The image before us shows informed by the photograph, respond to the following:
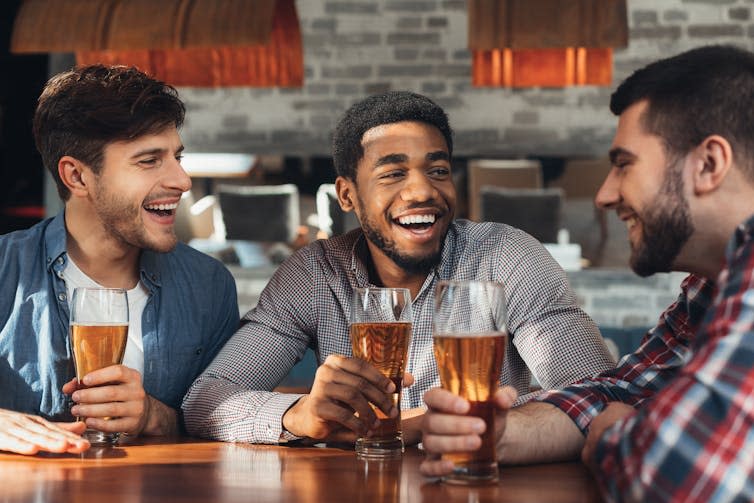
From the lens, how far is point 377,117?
2.03m

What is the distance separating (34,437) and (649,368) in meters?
0.93

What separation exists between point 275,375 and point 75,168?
62 centimetres

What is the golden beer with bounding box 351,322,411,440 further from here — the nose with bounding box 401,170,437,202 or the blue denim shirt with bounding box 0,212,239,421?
the blue denim shirt with bounding box 0,212,239,421

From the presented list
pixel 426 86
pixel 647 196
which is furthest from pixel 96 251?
pixel 426 86

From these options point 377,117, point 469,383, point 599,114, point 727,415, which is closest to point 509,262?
point 377,117

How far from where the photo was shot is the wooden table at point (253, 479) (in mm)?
1146

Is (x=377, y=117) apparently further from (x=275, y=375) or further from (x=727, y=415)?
(x=727, y=415)

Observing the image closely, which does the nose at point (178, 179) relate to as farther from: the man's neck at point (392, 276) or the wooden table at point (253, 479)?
the wooden table at point (253, 479)

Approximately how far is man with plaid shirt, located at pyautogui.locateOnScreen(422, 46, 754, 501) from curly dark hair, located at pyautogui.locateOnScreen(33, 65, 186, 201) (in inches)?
39.3

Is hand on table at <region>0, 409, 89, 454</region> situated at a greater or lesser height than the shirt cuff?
greater

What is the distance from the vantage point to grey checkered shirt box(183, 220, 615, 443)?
69.3 inches

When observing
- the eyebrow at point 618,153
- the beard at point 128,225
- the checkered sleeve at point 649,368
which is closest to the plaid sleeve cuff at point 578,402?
the checkered sleeve at point 649,368

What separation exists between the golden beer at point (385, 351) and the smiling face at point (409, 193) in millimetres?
583

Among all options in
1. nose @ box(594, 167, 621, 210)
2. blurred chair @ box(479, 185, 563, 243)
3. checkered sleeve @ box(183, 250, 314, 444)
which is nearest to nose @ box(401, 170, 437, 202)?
checkered sleeve @ box(183, 250, 314, 444)
